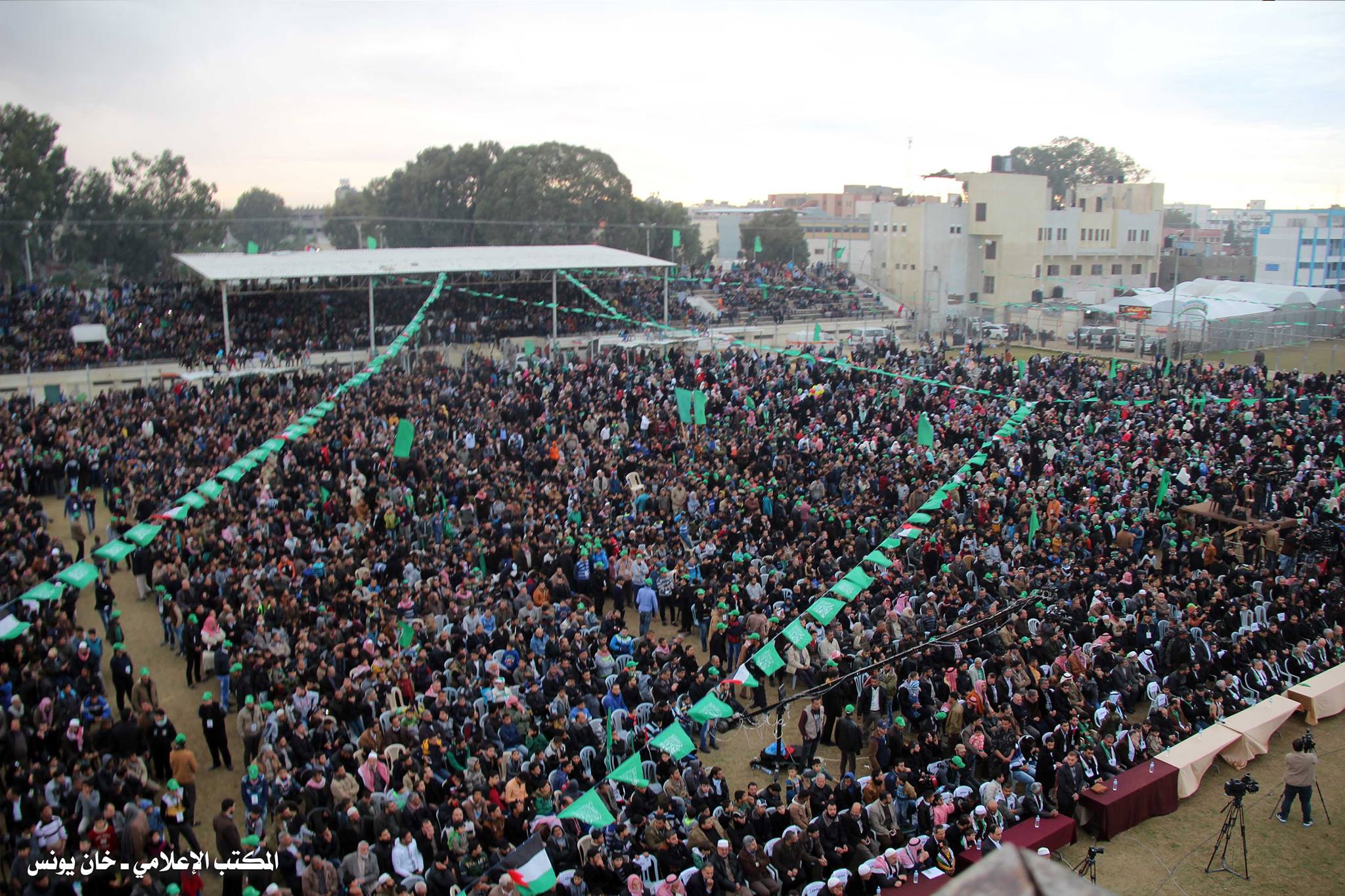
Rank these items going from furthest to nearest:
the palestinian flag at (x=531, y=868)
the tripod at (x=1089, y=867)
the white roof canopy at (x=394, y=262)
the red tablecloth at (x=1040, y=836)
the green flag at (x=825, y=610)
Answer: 1. the white roof canopy at (x=394, y=262)
2. the green flag at (x=825, y=610)
3. the red tablecloth at (x=1040, y=836)
4. the tripod at (x=1089, y=867)
5. the palestinian flag at (x=531, y=868)

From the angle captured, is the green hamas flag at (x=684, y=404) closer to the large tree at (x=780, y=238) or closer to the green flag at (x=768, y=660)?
the green flag at (x=768, y=660)

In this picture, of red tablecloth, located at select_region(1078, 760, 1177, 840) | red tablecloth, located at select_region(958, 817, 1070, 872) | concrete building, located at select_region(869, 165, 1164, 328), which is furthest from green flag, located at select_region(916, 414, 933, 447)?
concrete building, located at select_region(869, 165, 1164, 328)

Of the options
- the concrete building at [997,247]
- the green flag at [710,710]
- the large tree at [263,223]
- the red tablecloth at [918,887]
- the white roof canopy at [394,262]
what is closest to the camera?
the red tablecloth at [918,887]

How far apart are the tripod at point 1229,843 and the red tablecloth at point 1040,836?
1.09m

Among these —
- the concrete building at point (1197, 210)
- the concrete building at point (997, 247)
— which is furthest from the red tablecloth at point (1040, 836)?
the concrete building at point (1197, 210)

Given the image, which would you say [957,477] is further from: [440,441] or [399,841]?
[399,841]

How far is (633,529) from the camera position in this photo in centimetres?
1523

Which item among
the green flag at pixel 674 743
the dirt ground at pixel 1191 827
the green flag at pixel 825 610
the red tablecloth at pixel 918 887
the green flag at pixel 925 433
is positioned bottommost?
the dirt ground at pixel 1191 827

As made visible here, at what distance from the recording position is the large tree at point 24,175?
3712 centimetres

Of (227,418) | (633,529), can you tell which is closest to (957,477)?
(633,529)

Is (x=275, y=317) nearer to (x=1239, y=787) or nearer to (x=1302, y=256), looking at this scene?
(x=1239, y=787)

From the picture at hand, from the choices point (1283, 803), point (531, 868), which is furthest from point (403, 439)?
point (1283, 803)

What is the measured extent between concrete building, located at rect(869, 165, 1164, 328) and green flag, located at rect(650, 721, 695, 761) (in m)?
39.4

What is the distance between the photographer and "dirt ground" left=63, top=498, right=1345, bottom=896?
8.77 meters
